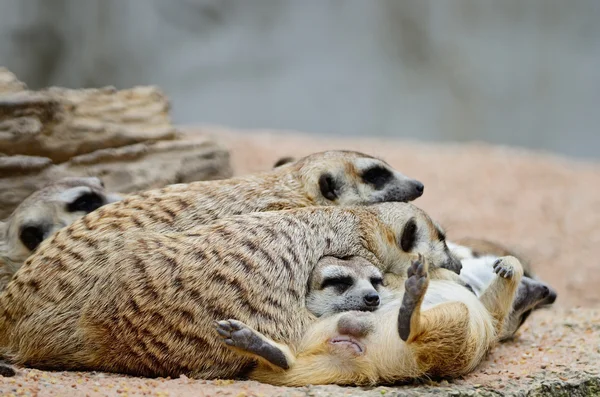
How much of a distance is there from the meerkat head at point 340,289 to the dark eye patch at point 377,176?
878mm

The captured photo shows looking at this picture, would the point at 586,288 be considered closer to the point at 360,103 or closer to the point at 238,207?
the point at 238,207

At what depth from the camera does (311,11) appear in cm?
1104

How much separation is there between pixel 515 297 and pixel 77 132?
285 cm

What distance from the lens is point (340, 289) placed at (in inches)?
123

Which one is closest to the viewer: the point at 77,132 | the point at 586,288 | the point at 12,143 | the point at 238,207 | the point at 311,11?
the point at 238,207

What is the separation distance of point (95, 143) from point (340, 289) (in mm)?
2580

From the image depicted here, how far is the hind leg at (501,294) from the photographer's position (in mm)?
3498

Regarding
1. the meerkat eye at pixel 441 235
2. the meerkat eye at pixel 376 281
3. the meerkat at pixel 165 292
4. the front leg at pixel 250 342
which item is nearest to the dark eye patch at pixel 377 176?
the meerkat eye at pixel 441 235

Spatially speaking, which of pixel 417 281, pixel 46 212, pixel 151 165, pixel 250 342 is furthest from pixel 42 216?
pixel 417 281

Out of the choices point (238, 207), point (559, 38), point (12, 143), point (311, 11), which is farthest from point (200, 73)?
point (238, 207)

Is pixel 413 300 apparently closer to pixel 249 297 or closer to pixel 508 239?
pixel 249 297

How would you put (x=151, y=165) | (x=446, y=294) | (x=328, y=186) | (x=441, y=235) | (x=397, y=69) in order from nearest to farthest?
(x=446, y=294)
(x=441, y=235)
(x=328, y=186)
(x=151, y=165)
(x=397, y=69)

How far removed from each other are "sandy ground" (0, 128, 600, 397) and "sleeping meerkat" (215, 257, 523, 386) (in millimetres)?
96

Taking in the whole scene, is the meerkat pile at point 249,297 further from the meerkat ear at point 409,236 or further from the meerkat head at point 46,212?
the meerkat head at point 46,212
